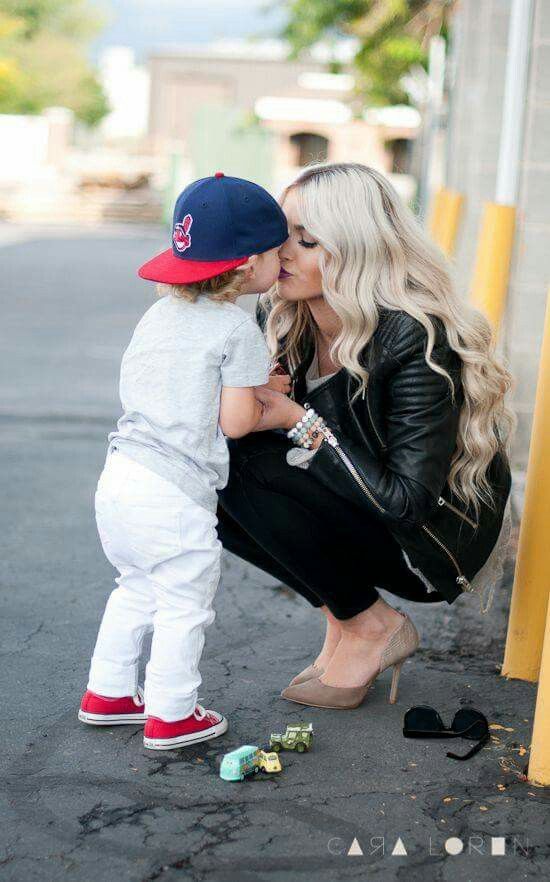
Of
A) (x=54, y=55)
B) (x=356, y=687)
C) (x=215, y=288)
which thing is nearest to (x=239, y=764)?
(x=356, y=687)

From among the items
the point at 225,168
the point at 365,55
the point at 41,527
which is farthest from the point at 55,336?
the point at 225,168

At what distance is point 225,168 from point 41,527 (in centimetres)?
2332

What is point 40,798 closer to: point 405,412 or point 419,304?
point 405,412

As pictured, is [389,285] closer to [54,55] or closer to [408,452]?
[408,452]

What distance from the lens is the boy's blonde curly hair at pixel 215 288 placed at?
3.04 m

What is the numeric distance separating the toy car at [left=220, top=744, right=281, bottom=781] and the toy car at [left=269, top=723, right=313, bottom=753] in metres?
0.08

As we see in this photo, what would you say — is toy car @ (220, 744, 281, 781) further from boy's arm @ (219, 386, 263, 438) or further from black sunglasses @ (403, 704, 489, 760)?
boy's arm @ (219, 386, 263, 438)

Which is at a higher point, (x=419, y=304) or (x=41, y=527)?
(x=419, y=304)

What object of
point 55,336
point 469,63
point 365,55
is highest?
point 365,55

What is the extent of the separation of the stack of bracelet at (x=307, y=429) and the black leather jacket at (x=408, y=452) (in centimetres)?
4

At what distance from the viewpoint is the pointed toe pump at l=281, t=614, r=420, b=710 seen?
3.37 metres

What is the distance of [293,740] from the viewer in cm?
307

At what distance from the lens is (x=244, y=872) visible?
98.3 inches

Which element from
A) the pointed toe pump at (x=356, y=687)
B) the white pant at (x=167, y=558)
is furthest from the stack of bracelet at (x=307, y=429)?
the pointed toe pump at (x=356, y=687)
